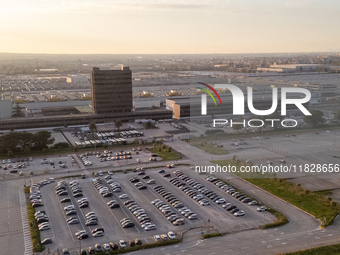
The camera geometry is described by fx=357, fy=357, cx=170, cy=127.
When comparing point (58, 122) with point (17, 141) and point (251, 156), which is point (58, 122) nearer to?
point (17, 141)

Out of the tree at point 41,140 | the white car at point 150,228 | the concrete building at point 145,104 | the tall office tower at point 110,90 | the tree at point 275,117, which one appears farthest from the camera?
the concrete building at point 145,104

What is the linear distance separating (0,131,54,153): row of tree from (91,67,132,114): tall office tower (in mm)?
7997

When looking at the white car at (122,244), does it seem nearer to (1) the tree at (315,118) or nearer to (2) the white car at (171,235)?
(2) the white car at (171,235)

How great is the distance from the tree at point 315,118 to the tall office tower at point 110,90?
15.5 meters

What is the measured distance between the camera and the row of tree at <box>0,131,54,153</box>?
18.4 meters

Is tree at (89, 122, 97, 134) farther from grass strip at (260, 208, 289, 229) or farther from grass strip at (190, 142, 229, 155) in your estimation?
grass strip at (260, 208, 289, 229)

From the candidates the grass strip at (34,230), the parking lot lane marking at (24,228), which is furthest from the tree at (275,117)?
the parking lot lane marking at (24,228)

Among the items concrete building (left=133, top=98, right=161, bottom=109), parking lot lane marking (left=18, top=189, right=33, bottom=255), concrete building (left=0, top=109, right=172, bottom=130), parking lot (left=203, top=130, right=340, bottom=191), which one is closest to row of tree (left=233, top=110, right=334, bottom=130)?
parking lot (left=203, top=130, right=340, bottom=191)

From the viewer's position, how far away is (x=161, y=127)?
82.9 ft

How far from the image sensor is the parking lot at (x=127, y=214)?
380 inches

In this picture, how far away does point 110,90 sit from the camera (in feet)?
89.4

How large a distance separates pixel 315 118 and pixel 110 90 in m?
16.2

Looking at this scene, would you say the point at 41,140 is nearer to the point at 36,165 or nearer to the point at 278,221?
the point at 36,165

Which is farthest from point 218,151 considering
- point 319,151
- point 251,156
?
point 319,151
